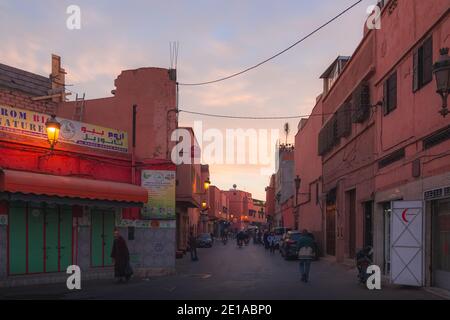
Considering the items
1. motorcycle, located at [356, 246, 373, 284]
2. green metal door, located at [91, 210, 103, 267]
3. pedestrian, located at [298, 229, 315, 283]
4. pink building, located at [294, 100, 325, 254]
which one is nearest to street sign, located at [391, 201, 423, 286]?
motorcycle, located at [356, 246, 373, 284]

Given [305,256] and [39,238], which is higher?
[39,238]

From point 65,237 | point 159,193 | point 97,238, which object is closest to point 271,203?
point 159,193

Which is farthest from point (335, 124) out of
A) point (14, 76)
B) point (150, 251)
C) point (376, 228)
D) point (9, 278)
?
point (9, 278)

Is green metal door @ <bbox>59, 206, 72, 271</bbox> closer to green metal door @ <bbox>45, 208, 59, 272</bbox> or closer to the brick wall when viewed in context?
green metal door @ <bbox>45, 208, 59, 272</bbox>

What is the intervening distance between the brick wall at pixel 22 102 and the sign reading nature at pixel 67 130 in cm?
625

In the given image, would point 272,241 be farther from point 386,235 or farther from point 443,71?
point 443,71

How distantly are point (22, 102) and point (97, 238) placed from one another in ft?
29.6

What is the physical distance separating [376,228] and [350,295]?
23.4ft

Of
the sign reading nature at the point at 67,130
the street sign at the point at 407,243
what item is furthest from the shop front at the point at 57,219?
the street sign at the point at 407,243

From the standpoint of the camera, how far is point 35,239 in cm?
1789

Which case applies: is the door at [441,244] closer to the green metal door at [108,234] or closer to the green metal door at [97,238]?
the green metal door at [108,234]

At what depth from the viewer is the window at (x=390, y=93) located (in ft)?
65.1

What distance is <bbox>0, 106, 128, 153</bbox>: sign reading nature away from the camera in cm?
1708

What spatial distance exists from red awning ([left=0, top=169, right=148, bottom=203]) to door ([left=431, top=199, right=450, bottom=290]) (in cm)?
956
